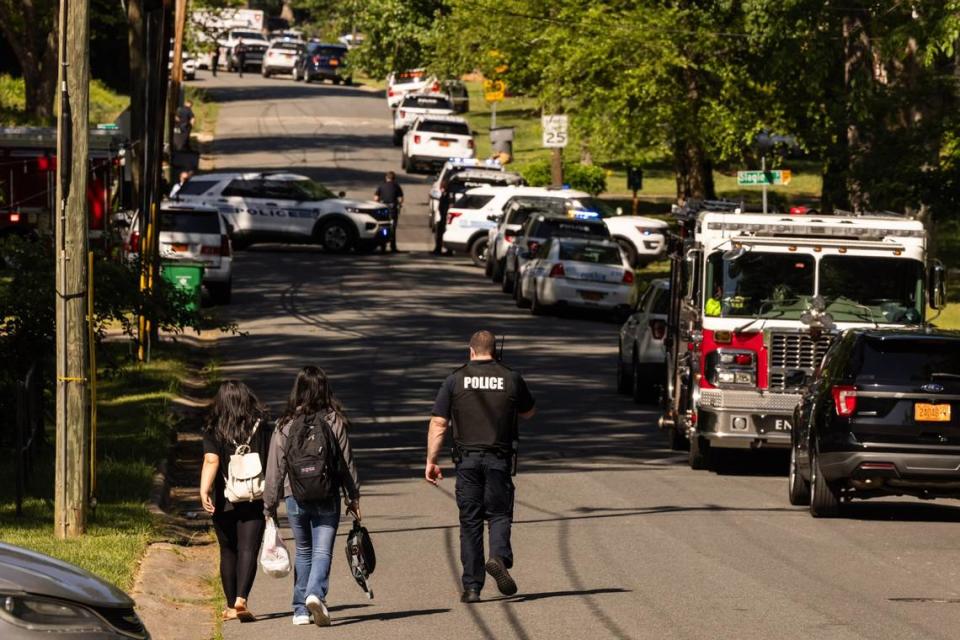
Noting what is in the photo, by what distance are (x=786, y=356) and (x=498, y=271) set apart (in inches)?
846

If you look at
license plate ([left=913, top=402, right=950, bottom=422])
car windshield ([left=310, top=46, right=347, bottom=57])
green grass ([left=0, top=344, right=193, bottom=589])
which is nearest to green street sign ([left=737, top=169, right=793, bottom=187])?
green grass ([left=0, top=344, right=193, bottom=589])

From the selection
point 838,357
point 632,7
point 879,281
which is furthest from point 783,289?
point 632,7

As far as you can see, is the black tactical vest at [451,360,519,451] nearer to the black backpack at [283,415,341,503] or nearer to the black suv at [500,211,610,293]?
the black backpack at [283,415,341,503]

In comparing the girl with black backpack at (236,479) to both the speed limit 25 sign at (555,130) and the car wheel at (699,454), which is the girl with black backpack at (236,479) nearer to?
the car wheel at (699,454)

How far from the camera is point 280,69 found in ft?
311

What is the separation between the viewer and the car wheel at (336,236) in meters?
42.1

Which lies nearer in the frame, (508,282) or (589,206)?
(508,282)

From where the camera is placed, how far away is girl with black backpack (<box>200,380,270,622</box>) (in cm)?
1026

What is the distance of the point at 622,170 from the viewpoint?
62.5m

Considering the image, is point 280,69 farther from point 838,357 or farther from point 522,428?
point 838,357

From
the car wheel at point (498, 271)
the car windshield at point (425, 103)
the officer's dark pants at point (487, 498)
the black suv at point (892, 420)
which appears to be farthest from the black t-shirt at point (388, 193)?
the officer's dark pants at point (487, 498)

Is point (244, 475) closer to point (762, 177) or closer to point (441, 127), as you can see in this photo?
point (762, 177)

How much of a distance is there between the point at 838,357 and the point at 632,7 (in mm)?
27168

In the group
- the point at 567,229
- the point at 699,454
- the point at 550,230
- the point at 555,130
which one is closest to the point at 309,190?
the point at 555,130
